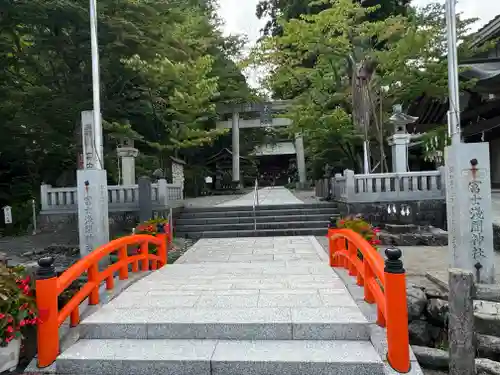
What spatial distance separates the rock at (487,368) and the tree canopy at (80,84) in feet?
40.1

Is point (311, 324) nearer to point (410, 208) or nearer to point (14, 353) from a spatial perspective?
point (14, 353)

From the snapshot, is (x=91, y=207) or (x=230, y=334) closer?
(x=230, y=334)

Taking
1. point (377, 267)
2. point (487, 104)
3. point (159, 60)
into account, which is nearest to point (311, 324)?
point (377, 267)

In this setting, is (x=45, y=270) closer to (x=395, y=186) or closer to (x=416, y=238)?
(x=416, y=238)

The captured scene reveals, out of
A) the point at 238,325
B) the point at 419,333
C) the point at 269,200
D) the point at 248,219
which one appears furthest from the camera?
the point at 269,200

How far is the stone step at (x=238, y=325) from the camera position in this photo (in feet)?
11.1

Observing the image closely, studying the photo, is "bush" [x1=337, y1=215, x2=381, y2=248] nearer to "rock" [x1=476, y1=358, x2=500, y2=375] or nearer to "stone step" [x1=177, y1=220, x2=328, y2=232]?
"rock" [x1=476, y1=358, x2=500, y2=375]

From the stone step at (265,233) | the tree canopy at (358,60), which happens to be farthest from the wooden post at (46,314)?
the tree canopy at (358,60)

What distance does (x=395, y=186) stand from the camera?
10852mm

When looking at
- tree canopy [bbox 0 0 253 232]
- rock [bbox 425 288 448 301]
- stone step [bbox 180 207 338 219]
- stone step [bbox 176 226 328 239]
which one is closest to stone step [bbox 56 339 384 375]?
rock [bbox 425 288 448 301]

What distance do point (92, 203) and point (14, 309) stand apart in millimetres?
4713

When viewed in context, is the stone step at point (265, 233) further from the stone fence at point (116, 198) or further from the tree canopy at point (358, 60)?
the tree canopy at point (358, 60)

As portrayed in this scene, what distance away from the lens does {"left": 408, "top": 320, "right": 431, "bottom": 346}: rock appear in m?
4.81

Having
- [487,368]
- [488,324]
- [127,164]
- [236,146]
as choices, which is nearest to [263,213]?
[127,164]
